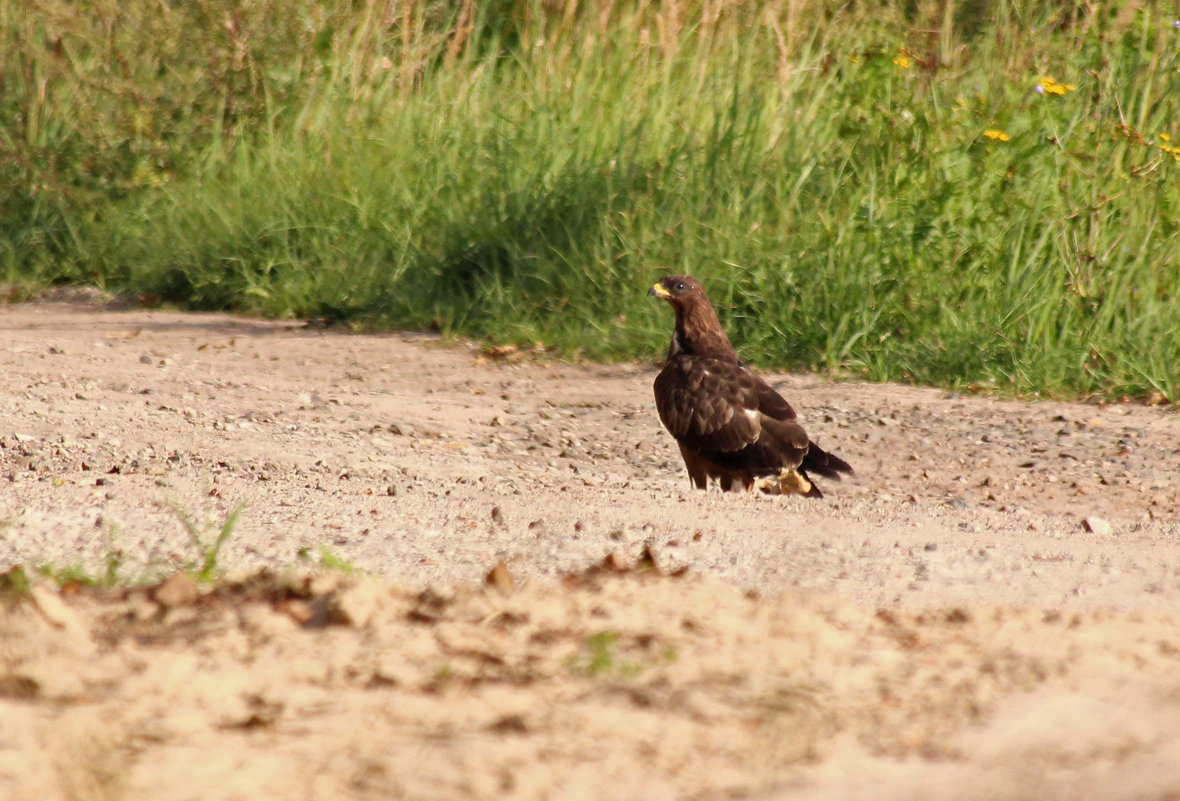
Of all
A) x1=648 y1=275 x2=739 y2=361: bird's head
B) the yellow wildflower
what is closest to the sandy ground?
x1=648 y1=275 x2=739 y2=361: bird's head

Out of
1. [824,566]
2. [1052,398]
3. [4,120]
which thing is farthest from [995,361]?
[4,120]

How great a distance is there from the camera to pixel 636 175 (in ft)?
27.1

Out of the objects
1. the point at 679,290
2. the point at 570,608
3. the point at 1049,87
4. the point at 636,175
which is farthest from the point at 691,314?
the point at 570,608

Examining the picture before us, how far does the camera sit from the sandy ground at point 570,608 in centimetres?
236

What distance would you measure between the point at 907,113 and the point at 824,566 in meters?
4.60

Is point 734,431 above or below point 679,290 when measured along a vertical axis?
below

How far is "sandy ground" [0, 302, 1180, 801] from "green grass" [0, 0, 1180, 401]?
98 cm

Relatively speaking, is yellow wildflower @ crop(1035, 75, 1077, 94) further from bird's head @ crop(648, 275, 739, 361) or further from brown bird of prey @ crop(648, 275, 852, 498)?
brown bird of prey @ crop(648, 275, 852, 498)

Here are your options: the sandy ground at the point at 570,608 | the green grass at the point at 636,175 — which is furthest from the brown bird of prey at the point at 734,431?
the green grass at the point at 636,175

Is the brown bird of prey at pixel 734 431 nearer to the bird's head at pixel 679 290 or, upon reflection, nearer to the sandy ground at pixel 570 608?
the sandy ground at pixel 570 608

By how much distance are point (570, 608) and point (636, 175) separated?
5.47 meters

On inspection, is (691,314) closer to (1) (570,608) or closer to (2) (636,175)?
(2) (636,175)

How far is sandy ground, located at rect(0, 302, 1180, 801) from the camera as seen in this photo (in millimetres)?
2361

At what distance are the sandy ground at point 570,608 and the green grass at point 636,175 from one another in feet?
3.22
